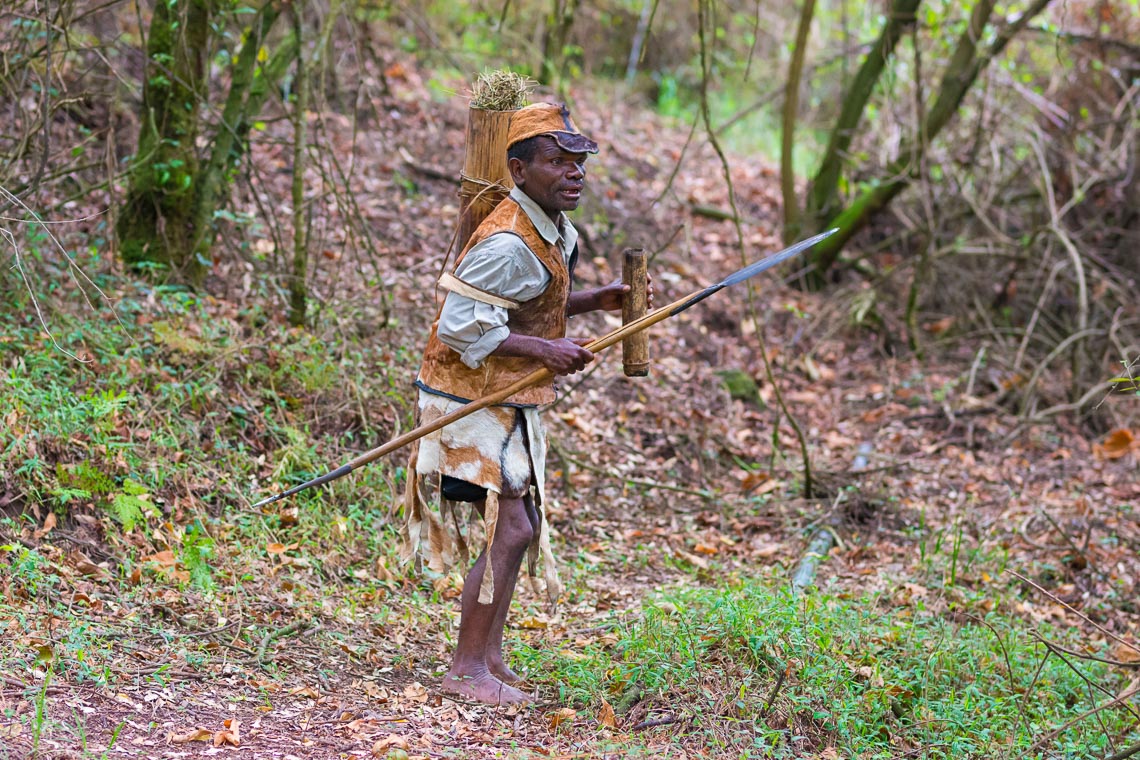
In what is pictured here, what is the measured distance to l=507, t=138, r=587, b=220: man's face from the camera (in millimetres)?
3957

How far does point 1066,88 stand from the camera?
32.9 feet

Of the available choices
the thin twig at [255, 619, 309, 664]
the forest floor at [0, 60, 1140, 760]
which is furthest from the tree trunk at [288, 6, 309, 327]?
the thin twig at [255, 619, 309, 664]

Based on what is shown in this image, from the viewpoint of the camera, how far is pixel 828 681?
13.8 ft

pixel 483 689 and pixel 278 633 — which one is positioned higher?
pixel 483 689

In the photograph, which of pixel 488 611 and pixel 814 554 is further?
pixel 814 554

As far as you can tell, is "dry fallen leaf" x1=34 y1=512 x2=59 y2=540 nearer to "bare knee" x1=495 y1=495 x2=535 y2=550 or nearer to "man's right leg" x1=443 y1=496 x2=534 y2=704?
"man's right leg" x1=443 y1=496 x2=534 y2=704

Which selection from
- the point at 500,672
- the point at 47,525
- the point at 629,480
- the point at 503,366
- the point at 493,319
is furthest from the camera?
the point at 629,480

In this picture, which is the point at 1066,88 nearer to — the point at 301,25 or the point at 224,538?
the point at 301,25

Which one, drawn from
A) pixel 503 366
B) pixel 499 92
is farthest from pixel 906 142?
pixel 503 366

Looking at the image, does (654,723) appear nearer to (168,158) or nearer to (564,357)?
(564,357)

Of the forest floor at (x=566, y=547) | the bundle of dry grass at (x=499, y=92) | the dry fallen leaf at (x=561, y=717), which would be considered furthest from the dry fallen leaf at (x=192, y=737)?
the bundle of dry grass at (x=499, y=92)

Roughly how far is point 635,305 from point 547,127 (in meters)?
0.74

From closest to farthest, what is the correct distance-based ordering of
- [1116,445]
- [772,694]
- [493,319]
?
[493,319]
[772,694]
[1116,445]

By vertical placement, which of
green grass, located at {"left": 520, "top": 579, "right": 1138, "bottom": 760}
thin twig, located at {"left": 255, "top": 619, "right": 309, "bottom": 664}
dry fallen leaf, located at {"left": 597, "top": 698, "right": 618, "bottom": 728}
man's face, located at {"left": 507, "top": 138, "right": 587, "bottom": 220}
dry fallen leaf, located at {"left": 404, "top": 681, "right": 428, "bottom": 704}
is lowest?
thin twig, located at {"left": 255, "top": 619, "right": 309, "bottom": 664}
